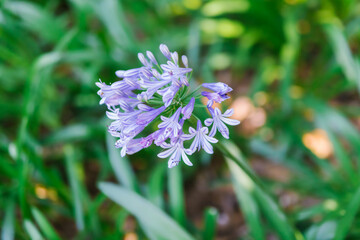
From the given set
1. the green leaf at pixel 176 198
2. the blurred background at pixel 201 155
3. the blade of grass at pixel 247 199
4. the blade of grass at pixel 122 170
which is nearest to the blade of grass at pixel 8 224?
the blurred background at pixel 201 155

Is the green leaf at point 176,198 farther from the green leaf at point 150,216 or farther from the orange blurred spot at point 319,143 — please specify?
the orange blurred spot at point 319,143

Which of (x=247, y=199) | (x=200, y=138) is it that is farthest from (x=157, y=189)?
(x=200, y=138)

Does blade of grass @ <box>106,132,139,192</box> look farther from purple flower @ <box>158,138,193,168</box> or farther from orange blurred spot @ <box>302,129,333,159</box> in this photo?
orange blurred spot @ <box>302,129,333,159</box>

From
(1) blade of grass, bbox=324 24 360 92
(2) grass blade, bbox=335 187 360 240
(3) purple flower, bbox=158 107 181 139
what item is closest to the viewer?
Result: (3) purple flower, bbox=158 107 181 139

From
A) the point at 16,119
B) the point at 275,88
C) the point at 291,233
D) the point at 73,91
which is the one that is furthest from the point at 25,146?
the point at 275,88

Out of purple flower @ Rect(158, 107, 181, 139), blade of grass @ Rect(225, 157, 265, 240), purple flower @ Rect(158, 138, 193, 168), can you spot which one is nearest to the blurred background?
blade of grass @ Rect(225, 157, 265, 240)

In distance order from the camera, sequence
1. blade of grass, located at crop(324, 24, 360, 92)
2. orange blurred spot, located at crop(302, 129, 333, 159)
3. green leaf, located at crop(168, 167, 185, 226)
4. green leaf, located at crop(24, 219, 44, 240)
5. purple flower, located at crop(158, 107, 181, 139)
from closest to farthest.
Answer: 1. purple flower, located at crop(158, 107, 181, 139)
2. green leaf, located at crop(24, 219, 44, 240)
3. green leaf, located at crop(168, 167, 185, 226)
4. blade of grass, located at crop(324, 24, 360, 92)
5. orange blurred spot, located at crop(302, 129, 333, 159)

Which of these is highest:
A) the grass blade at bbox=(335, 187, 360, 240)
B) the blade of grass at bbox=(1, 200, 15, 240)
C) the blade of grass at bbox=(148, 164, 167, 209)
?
the blade of grass at bbox=(1, 200, 15, 240)
